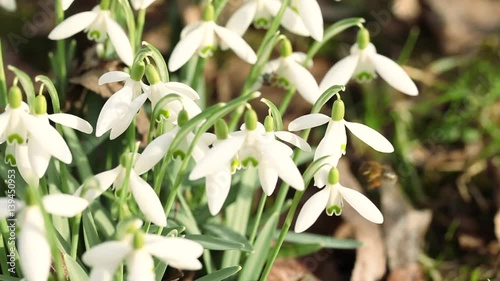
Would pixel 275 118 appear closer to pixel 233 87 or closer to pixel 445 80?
pixel 233 87

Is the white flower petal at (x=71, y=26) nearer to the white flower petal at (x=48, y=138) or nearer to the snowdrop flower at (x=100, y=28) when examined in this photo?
the snowdrop flower at (x=100, y=28)

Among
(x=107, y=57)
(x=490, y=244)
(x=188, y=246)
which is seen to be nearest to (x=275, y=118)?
(x=188, y=246)

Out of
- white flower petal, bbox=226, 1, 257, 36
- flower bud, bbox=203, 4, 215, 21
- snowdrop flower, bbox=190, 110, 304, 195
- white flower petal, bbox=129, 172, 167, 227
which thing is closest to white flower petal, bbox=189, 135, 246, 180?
snowdrop flower, bbox=190, 110, 304, 195

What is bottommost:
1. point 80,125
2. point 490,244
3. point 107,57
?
point 490,244

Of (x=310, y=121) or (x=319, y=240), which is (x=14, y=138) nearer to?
(x=310, y=121)

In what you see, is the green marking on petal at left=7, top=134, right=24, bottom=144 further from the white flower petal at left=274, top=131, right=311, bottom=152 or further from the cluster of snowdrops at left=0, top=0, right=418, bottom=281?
the white flower petal at left=274, top=131, right=311, bottom=152
